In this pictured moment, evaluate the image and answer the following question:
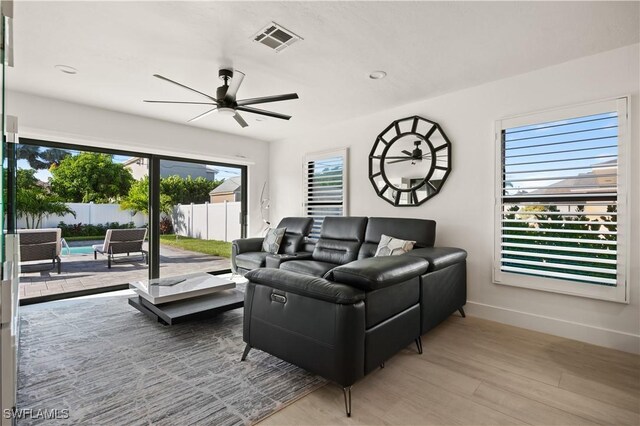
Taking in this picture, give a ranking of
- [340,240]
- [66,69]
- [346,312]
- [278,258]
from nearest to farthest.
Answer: [346,312], [66,69], [278,258], [340,240]

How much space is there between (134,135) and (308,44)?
3.18m

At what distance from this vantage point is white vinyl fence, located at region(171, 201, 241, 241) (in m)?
5.12

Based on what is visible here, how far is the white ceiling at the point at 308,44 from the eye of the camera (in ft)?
7.14

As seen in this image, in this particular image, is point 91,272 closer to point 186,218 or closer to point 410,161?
point 186,218

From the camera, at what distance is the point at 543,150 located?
9.91ft

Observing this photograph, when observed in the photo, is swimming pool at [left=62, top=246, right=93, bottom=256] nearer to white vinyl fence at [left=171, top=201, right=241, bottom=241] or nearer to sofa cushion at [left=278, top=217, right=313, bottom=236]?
white vinyl fence at [left=171, top=201, right=241, bottom=241]

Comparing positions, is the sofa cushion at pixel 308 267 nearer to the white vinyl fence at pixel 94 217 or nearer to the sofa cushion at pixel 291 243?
the sofa cushion at pixel 291 243

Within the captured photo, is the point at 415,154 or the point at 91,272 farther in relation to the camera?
the point at 91,272

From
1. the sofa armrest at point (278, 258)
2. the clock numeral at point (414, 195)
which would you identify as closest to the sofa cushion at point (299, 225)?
the sofa armrest at point (278, 258)

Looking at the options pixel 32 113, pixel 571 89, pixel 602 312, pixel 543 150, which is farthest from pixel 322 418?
pixel 32 113

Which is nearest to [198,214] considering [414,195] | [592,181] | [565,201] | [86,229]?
[86,229]

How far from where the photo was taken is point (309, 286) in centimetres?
185

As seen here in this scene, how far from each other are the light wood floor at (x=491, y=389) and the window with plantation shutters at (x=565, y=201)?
0.65m

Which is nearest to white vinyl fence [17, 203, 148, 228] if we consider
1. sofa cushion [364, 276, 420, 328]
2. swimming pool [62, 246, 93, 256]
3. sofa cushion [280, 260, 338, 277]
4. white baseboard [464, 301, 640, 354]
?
swimming pool [62, 246, 93, 256]
